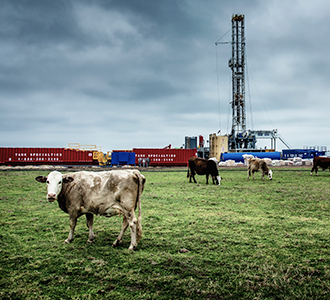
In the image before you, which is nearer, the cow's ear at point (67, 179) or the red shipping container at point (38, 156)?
the cow's ear at point (67, 179)

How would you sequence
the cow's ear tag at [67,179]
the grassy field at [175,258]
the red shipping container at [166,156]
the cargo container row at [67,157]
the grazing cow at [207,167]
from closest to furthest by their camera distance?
the grassy field at [175,258] → the cow's ear tag at [67,179] → the grazing cow at [207,167] → the cargo container row at [67,157] → the red shipping container at [166,156]

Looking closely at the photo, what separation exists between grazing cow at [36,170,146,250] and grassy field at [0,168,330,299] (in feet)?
1.34

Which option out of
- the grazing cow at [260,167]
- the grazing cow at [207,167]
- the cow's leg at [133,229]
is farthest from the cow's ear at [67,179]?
the grazing cow at [260,167]

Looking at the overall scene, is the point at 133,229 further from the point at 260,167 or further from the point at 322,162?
the point at 322,162

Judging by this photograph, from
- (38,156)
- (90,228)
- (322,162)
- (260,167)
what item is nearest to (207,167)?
(260,167)

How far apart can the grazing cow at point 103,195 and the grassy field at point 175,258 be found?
1.34 feet

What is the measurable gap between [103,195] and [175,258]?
1.55m

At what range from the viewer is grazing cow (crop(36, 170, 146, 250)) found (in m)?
3.86

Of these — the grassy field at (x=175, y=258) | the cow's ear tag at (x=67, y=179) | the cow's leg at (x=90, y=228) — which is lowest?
the grassy field at (x=175, y=258)

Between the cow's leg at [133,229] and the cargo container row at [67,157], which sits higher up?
the cargo container row at [67,157]

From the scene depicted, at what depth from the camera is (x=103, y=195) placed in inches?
156

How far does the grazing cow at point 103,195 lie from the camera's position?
3.86 m

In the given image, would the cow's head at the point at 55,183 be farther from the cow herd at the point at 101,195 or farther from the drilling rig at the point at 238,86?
the drilling rig at the point at 238,86

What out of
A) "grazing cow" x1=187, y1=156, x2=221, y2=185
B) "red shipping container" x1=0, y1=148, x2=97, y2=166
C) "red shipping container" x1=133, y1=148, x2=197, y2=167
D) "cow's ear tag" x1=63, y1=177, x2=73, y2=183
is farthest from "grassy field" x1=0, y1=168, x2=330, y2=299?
"red shipping container" x1=0, y1=148, x2=97, y2=166
